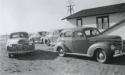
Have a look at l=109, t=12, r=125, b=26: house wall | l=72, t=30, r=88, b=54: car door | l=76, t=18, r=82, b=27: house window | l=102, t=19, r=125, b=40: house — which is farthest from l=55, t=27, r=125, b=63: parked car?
l=76, t=18, r=82, b=27: house window

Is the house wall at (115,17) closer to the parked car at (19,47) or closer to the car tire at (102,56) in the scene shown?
the car tire at (102,56)

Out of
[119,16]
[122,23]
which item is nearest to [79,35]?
[122,23]

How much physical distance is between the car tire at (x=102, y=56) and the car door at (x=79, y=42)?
3.08 feet

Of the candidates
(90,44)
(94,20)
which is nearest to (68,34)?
(90,44)

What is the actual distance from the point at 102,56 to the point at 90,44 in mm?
1066

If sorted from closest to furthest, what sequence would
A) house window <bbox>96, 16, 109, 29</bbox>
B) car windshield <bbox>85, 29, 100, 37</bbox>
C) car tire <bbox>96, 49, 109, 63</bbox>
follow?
car tire <bbox>96, 49, 109, 63</bbox> < car windshield <bbox>85, 29, 100, 37</bbox> < house window <bbox>96, 16, 109, 29</bbox>

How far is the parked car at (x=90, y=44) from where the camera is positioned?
804 centimetres

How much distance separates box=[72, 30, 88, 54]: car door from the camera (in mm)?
9250

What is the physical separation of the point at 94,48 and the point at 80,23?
13082 millimetres

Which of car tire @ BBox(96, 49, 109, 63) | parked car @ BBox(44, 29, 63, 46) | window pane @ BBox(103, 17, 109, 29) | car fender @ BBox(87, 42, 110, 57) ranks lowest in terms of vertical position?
car tire @ BBox(96, 49, 109, 63)

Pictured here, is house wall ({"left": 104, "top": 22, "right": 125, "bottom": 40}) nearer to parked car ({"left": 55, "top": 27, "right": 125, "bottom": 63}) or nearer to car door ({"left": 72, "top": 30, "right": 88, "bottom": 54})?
parked car ({"left": 55, "top": 27, "right": 125, "bottom": 63})

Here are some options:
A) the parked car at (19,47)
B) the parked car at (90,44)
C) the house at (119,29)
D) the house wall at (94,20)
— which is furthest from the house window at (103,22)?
the parked car at (19,47)

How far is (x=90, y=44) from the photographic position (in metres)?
8.93

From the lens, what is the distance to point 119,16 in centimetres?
1711
